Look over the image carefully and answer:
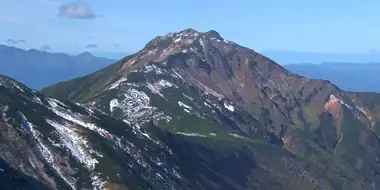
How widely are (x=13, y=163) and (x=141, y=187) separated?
35574mm

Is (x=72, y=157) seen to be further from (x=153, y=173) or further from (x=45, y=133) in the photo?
(x=153, y=173)

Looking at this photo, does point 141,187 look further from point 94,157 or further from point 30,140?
point 30,140

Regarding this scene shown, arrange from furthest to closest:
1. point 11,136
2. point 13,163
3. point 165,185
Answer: point 165,185 → point 11,136 → point 13,163

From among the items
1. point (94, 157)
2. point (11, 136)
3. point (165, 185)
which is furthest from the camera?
point (165, 185)

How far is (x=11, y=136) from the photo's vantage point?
529 feet

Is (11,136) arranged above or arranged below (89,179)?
above

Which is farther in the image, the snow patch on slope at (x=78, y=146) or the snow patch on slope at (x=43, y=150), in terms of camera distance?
the snow patch on slope at (x=78, y=146)

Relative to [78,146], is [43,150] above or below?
below

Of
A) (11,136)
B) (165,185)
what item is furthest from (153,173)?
(11,136)

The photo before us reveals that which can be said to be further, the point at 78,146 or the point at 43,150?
the point at 78,146

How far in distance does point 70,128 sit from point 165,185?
33699 millimetres

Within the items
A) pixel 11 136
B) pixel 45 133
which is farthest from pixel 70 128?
pixel 11 136

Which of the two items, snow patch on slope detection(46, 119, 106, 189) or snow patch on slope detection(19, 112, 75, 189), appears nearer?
snow patch on slope detection(19, 112, 75, 189)

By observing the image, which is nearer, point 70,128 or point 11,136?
point 11,136
